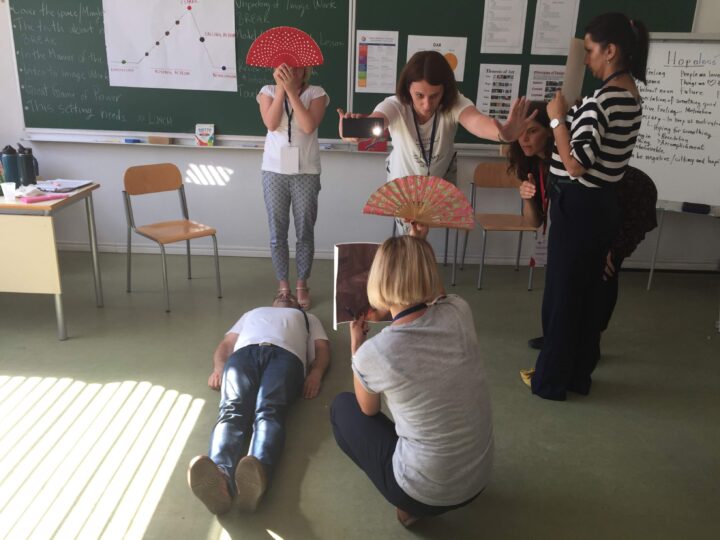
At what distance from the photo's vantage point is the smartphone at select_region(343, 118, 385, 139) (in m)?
2.68

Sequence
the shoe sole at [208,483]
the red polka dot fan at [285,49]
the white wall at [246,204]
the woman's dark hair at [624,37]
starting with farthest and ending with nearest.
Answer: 1. the white wall at [246,204]
2. the red polka dot fan at [285,49]
3. the woman's dark hair at [624,37]
4. the shoe sole at [208,483]

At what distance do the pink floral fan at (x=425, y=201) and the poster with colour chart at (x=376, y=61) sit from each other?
2.20m

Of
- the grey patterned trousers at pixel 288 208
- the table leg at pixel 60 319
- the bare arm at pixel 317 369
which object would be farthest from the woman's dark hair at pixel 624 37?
the table leg at pixel 60 319

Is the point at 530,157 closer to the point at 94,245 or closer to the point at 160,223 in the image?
the point at 160,223

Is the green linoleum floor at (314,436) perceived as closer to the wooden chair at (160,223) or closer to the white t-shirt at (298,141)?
the wooden chair at (160,223)

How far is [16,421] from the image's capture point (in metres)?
2.49

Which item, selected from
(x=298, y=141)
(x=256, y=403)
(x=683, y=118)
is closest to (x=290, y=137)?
(x=298, y=141)

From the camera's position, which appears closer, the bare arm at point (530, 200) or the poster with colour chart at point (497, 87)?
the bare arm at point (530, 200)

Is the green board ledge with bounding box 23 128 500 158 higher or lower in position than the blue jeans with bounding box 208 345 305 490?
higher

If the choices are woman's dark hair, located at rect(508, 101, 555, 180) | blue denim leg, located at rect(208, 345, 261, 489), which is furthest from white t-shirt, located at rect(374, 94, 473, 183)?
blue denim leg, located at rect(208, 345, 261, 489)

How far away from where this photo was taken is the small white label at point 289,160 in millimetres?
3643

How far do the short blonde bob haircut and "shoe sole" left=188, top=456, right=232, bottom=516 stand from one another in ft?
2.71

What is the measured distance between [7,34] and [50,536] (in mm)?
3945

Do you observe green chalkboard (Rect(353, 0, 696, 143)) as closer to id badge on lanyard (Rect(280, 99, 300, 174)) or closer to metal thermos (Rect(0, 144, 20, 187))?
id badge on lanyard (Rect(280, 99, 300, 174))
